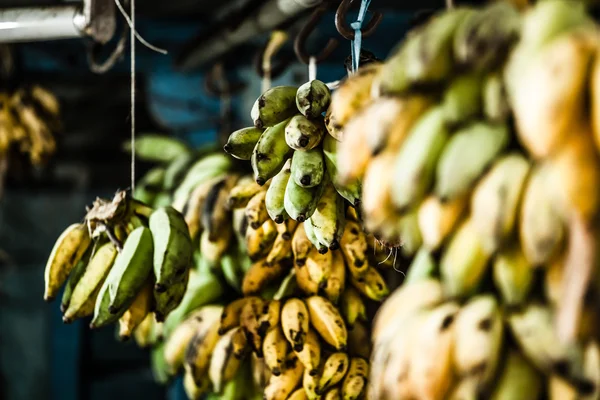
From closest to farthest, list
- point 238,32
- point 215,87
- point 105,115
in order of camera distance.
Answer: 1. point 238,32
2. point 215,87
3. point 105,115

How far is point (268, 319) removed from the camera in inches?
56.3

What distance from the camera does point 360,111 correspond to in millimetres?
809

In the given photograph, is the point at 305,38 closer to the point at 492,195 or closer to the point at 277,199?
the point at 277,199

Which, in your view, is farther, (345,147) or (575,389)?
(345,147)

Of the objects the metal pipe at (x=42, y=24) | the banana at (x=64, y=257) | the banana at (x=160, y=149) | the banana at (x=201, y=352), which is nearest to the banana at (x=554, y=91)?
the banana at (x=64, y=257)

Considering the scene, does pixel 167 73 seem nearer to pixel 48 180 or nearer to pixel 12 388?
pixel 48 180

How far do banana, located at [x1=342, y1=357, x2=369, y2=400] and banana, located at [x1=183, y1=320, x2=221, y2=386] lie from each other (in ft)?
1.18

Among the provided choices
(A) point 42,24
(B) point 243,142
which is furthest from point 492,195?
(A) point 42,24

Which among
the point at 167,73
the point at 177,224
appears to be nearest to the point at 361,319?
the point at 177,224

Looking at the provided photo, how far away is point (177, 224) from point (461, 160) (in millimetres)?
795

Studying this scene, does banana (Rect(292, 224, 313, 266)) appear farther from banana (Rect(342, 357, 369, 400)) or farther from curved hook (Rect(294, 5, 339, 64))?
curved hook (Rect(294, 5, 339, 64))

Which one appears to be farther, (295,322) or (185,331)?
(185,331)

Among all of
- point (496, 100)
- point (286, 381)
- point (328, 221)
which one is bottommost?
point (286, 381)

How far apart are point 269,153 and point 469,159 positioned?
0.54 meters
